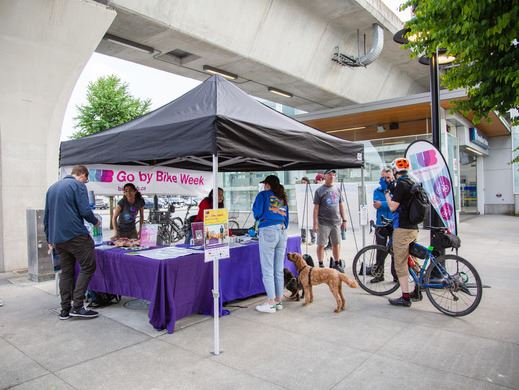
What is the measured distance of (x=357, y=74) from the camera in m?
15.2

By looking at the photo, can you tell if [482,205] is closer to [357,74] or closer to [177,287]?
[357,74]

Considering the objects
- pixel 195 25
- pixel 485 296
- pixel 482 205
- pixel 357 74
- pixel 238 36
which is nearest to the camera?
pixel 485 296

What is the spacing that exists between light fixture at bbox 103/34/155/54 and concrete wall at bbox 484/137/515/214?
2213 centimetres

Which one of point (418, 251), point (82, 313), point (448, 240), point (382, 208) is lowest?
point (82, 313)

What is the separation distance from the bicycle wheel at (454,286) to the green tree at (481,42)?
1759 mm

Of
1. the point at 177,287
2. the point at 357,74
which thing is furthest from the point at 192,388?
the point at 357,74

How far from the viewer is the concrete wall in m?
23.3

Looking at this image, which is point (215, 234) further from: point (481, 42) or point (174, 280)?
point (481, 42)

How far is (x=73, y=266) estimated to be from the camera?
476 cm

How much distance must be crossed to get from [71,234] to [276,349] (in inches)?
106

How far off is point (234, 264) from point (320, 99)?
11709 mm

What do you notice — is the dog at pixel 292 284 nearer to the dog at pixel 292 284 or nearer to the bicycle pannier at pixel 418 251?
the dog at pixel 292 284

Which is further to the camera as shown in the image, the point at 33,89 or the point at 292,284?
the point at 33,89

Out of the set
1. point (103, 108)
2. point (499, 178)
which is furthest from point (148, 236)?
point (499, 178)
